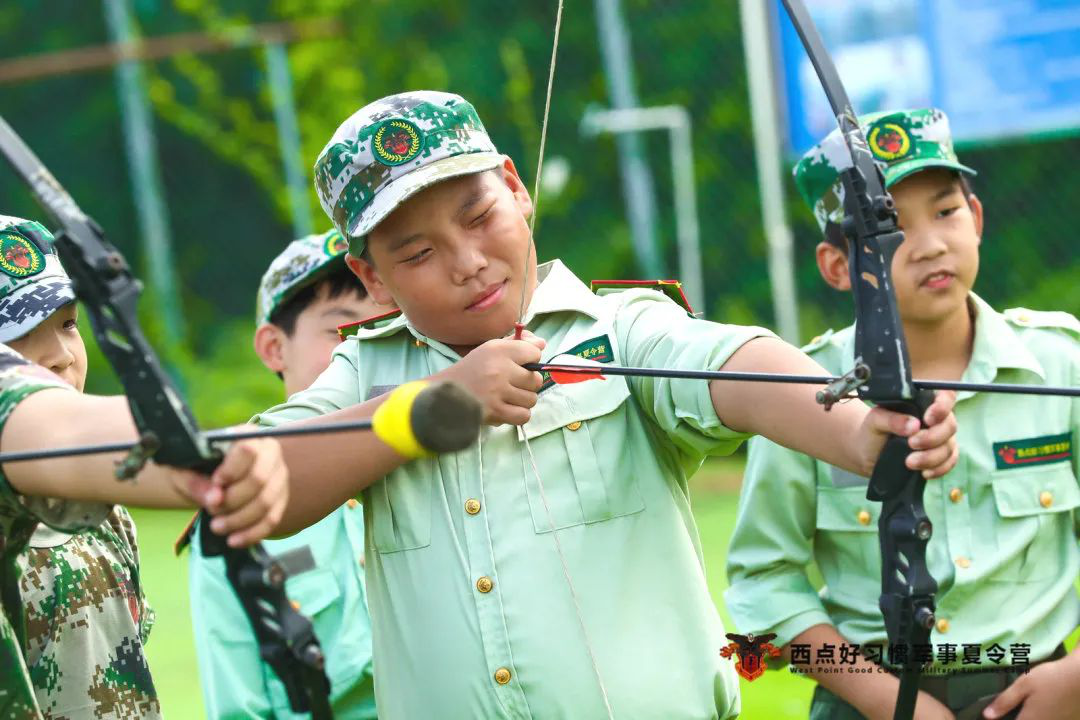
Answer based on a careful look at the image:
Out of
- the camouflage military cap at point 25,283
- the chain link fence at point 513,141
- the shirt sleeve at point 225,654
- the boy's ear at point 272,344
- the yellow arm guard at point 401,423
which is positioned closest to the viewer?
the yellow arm guard at point 401,423

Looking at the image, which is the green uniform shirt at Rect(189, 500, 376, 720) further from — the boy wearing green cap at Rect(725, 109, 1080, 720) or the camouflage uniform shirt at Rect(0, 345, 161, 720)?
the boy wearing green cap at Rect(725, 109, 1080, 720)

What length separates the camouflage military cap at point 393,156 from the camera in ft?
8.33

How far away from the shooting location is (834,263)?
138 inches

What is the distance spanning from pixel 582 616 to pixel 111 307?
37.3 inches

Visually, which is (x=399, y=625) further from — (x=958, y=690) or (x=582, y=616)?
(x=958, y=690)

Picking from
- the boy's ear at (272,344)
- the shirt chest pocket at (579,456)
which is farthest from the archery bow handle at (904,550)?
the boy's ear at (272,344)

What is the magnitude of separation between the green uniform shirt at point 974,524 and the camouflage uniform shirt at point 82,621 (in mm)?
1309

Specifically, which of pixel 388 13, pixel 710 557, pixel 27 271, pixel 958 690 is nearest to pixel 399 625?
pixel 27 271

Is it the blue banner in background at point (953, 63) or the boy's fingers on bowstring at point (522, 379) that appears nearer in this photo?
the boy's fingers on bowstring at point (522, 379)

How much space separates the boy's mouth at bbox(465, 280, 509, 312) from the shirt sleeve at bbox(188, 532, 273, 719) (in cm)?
113

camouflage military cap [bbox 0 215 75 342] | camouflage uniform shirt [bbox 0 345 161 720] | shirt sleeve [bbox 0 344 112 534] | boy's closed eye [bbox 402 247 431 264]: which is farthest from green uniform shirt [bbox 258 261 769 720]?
camouflage military cap [bbox 0 215 75 342]

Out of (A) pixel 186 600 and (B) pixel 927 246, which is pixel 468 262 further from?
(A) pixel 186 600

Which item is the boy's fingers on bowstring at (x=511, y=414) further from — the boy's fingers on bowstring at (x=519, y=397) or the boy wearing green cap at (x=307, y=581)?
the boy wearing green cap at (x=307, y=581)

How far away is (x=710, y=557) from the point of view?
7.40 meters
